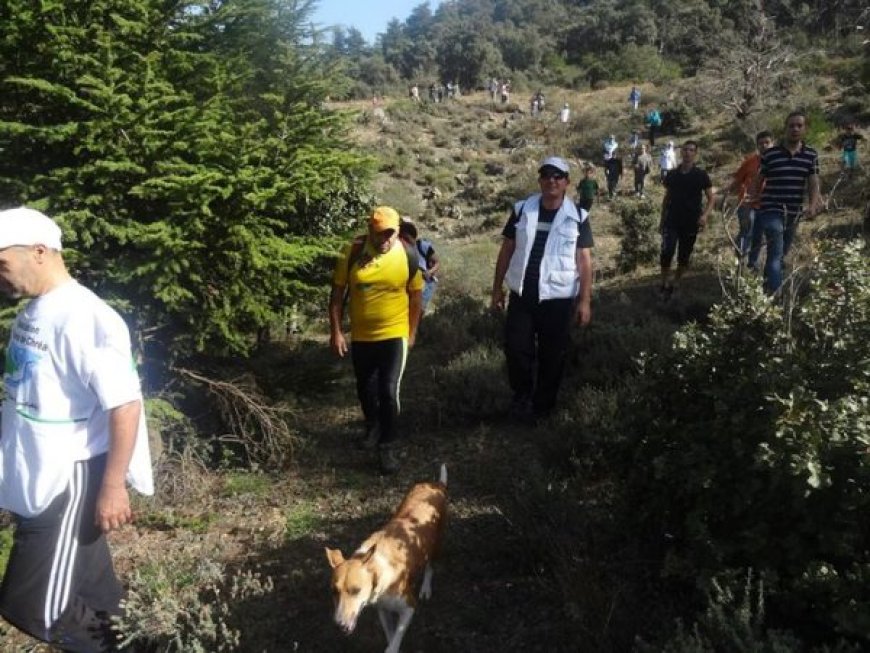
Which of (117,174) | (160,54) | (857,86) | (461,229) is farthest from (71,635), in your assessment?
(857,86)

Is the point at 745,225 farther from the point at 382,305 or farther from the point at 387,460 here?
the point at 387,460

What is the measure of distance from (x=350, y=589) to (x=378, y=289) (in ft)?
6.99

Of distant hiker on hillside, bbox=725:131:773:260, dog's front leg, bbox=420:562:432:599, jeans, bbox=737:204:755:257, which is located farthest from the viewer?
jeans, bbox=737:204:755:257

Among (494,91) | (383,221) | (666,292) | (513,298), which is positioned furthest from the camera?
(494,91)

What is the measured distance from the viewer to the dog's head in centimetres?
248

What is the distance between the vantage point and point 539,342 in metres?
4.78

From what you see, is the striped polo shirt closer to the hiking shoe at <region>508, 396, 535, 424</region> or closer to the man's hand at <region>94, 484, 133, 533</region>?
the hiking shoe at <region>508, 396, 535, 424</region>

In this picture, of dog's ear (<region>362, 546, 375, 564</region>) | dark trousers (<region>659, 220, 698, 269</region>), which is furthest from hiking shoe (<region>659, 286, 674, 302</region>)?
dog's ear (<region>362, 546, 375, 564</region>)

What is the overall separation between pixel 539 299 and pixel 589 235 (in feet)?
1.81

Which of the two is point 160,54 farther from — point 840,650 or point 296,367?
point 840,650

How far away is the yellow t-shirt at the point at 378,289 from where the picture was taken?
13.9ft

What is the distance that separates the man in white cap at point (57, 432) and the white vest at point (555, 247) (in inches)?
110

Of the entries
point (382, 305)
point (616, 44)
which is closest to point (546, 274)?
point (382, 305)

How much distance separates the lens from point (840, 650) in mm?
1953
